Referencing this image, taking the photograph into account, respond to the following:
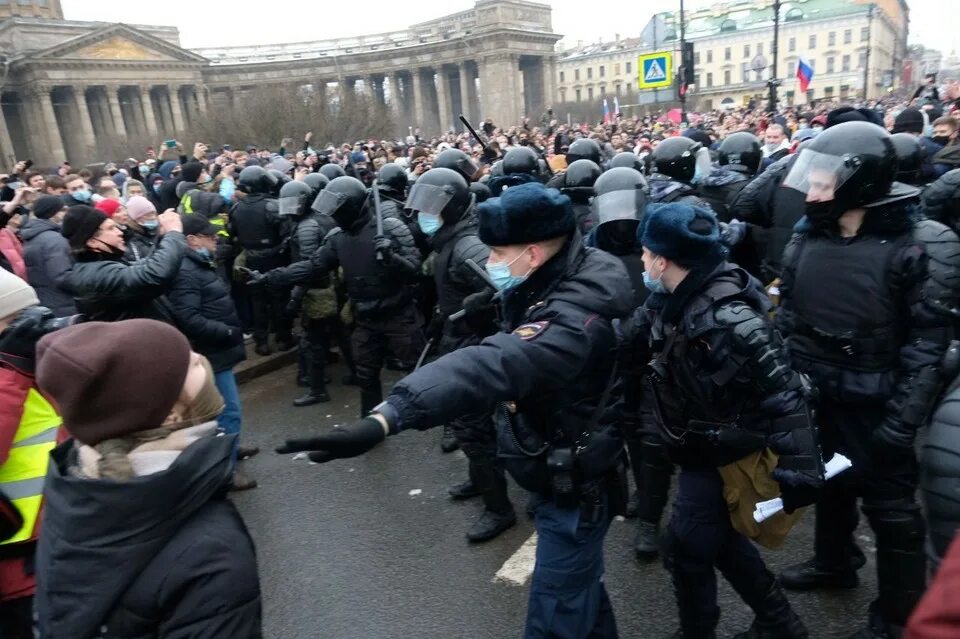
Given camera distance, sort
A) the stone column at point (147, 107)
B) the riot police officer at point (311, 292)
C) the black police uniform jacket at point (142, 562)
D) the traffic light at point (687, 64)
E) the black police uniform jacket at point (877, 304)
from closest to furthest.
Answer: the black police uniform jacket at point (142, 562) → the black police uniform jacket at point (877, 304) → the riot police officer at point (311, 292) → the traffic light at point (687, 64) → the stone column at point (147, 107)

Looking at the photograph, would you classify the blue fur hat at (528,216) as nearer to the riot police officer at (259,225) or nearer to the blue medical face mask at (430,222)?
the blue medical face mask at (430,222)

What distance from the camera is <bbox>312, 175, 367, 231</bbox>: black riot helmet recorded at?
5.17m

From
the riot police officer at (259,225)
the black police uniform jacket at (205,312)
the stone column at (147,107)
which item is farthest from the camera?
the stone column at (147,107)

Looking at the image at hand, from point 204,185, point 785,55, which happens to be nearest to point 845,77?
point 785,55

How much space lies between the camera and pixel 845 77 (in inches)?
3777

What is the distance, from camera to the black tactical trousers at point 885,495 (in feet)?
8.80

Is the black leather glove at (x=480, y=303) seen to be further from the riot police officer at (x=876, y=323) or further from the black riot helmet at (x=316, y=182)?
the black riot helmet at (x=316, y=182)

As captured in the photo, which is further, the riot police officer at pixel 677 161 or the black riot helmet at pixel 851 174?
the riot police officer at pixel 677 161

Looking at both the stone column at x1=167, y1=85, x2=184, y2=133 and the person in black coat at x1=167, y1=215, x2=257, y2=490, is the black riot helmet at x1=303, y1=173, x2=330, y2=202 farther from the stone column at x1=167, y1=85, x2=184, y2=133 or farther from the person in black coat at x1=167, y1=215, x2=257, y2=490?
the stone column at x1=167, y1=85, x2=184, y2=133

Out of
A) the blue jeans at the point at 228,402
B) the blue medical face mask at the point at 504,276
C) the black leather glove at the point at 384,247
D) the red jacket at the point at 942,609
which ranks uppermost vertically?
the blue medical face mask at the point at 504,276

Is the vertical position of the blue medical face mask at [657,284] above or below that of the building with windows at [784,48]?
below

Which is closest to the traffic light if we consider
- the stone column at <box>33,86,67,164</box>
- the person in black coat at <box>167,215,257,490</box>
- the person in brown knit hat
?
the person in black coat at <box>167,215,257,490</box>

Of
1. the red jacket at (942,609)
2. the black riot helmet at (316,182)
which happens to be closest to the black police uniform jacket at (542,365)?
the red jacket at (942,609)

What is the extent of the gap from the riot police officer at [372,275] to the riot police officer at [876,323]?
3032 mm
